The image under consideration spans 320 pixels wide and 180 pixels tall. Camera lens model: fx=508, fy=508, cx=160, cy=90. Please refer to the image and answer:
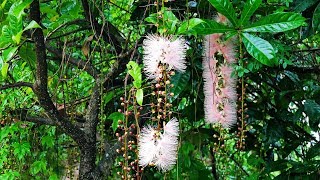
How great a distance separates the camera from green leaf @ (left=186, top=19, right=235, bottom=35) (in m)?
1.10

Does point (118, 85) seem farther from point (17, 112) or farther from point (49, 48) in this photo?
point (17, 112)

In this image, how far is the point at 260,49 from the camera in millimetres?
1117

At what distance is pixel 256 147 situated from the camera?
2029mm

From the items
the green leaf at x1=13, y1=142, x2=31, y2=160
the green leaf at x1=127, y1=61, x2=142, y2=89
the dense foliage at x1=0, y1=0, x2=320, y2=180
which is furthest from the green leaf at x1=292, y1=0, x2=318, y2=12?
the green leaf at x1=13, y1=142, x2=31, y2=160

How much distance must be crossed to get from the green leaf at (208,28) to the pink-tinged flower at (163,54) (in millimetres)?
51

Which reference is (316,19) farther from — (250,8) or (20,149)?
(20,149)

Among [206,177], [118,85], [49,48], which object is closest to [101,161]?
[118,85]

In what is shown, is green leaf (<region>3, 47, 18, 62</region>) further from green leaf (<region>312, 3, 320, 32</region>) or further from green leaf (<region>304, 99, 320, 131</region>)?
green leaf (<region>304, 99, 320, 131</region>)

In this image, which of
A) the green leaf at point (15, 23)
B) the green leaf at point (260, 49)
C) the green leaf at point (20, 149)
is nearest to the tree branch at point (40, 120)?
the green leaf at point (20, 149)

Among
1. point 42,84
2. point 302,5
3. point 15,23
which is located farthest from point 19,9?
point 302,5

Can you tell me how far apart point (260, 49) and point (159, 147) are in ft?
1.03

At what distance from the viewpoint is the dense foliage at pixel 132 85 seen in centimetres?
121

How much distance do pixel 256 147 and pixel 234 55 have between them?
2.83 feet

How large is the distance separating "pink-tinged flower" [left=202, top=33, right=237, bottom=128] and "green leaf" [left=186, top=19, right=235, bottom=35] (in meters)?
0.10
